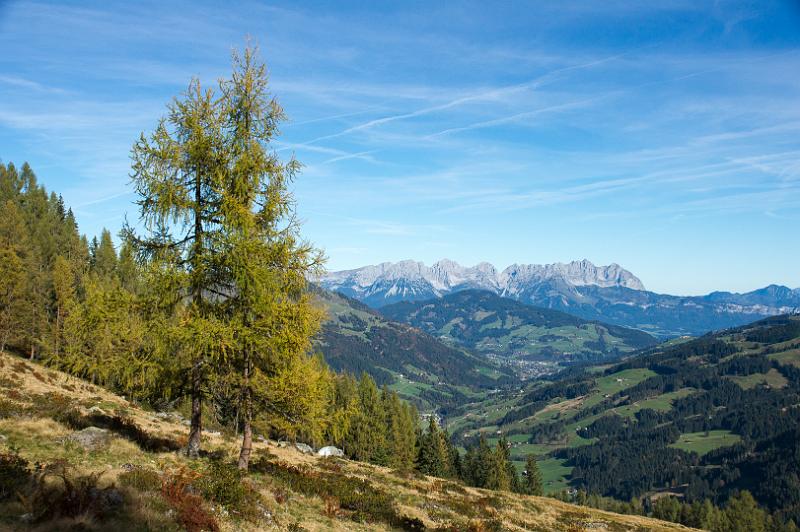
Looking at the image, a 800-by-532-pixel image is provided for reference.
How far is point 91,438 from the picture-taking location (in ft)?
59.4

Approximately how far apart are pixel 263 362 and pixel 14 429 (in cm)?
949

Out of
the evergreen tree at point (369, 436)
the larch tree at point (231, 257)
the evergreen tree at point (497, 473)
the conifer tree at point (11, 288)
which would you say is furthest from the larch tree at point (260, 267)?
the evergreen tree at point (497, 473)

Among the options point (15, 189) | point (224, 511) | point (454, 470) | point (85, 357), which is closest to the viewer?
point (224, 511)

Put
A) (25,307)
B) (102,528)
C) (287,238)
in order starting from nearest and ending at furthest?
(102,528) → (287,238) → (25,307)

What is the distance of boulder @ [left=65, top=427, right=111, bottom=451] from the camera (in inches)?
690

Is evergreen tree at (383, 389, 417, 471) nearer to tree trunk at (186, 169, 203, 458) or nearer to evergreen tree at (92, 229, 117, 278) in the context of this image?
evergreen tree at (92, 229, 117, 278)

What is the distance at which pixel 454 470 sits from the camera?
336 feet

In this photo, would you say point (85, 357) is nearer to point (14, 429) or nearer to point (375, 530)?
point (14, 429)

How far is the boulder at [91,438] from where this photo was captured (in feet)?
57.5

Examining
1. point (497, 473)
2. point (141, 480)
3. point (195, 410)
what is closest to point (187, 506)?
point (141, 480)

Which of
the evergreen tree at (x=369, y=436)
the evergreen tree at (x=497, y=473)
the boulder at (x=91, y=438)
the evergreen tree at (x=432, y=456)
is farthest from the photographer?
the evergreen tree at (x=497, y=473)

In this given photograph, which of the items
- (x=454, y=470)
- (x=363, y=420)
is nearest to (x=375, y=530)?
(x=363, y=420)

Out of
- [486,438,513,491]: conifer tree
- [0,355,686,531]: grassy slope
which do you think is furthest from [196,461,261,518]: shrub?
[486,438,513,491]: conifer tree

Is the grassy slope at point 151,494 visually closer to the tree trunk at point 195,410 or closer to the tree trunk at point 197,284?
the tree trunk at point 195,410
